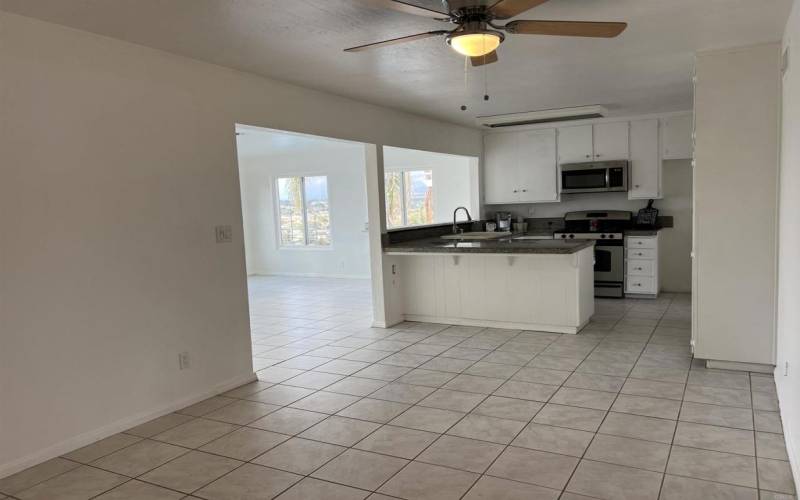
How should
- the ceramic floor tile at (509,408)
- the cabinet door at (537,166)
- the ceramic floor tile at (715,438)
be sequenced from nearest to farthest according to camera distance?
the ceramic floor tile at (715,438) < the ceramic floor tile at (509,408) < the cabinet door at (537,166)

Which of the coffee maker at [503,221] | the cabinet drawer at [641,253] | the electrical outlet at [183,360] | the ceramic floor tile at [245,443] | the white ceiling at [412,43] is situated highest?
the white ceiling at [412,43]

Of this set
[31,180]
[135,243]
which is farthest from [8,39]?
[135,243]

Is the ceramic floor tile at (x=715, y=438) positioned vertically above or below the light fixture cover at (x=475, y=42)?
below

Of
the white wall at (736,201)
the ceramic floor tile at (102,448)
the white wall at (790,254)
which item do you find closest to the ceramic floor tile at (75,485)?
the ceramic floor tile at (102,448)

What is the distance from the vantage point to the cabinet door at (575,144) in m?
7.32

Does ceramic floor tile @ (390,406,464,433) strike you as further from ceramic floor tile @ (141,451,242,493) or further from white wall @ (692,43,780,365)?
white wall @ (692,43,780,365)

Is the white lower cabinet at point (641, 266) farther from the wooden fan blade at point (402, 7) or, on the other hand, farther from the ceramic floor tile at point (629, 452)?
the wooden fan blade at point (402, 7)

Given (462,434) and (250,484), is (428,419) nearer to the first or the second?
(462,434)

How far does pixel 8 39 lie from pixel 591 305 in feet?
17.0

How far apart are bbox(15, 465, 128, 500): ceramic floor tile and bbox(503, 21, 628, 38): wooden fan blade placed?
2.88 metres

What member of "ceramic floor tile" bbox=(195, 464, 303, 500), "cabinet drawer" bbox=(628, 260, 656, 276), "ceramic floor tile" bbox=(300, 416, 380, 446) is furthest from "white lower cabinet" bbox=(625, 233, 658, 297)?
"ceramic floor tile" bbox=(195, 464, 303, 500)

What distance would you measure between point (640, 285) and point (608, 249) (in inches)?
23.0

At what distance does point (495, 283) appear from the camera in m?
5.52

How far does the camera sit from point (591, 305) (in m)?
5.70
